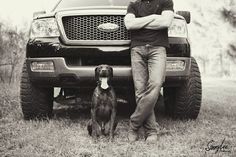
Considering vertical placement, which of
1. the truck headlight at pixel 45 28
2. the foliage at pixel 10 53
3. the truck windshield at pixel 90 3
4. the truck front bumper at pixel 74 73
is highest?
the truck windshield at pixel 90 3

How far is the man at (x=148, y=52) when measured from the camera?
4238 millimetres

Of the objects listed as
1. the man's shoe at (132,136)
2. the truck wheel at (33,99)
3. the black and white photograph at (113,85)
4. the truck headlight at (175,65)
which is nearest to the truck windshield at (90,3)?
the black and white photograph at (113,85)

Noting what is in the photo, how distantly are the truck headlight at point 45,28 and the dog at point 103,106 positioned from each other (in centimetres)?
72

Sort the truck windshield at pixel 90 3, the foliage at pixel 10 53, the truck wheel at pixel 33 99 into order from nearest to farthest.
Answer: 1. the truck wheel at pixel 33 99
2. the truck windshield at pixel 90 3
3. the foliage at pixel 10 53

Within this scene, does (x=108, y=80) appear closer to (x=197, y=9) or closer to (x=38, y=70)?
(x=38, y=70)

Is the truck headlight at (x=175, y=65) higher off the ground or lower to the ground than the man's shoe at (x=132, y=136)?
higher

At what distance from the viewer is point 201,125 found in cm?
498

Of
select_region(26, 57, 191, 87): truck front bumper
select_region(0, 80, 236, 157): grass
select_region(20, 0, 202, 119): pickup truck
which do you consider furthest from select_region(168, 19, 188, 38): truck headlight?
select_region(0, 80, 236, 157): grass

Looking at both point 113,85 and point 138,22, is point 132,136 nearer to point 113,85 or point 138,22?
point 113,85

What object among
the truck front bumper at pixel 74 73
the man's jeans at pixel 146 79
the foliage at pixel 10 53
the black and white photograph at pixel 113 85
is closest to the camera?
the black and white photograph at pixel 113 85

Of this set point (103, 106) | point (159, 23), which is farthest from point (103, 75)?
point (159, 23)

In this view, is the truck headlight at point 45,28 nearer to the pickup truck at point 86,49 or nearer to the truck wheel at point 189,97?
the pickup truck at point 86,49

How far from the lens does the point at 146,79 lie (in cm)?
443

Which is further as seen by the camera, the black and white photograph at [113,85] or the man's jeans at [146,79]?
the man's jeans at [146,79]
